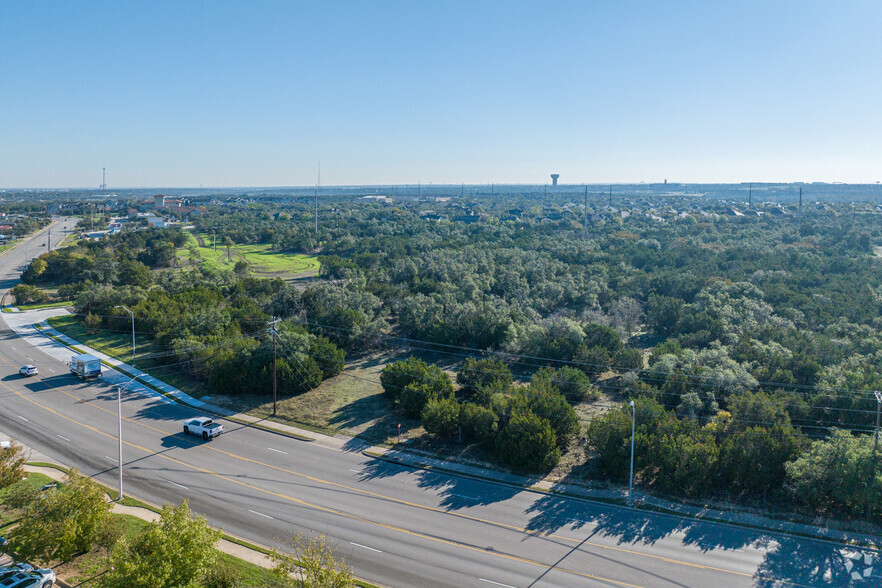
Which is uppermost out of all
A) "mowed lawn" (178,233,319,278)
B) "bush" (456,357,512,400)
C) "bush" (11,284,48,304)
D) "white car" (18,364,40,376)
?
"mowed lawn" (178,233,319,278)

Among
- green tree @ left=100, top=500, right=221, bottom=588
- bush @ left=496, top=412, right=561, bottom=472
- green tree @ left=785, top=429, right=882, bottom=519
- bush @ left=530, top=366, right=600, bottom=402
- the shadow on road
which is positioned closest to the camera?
green tree @ left=100, top=500, right=221, bottom=588

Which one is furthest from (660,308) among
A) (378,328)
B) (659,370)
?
(378,328)

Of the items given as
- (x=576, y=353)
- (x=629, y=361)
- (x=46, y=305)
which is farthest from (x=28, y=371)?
(x=629, y=361)

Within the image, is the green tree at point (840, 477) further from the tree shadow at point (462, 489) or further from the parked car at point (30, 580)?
the parked car at point (30, 580)

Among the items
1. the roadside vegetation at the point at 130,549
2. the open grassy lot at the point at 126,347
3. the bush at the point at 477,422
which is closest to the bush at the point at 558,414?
the bush at the point at 477,422

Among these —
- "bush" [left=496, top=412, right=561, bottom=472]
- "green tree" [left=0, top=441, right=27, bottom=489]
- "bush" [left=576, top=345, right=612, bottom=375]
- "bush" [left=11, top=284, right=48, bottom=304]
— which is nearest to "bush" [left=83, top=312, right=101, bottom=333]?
"bush" [left=11, top=284, right=48, bottom=304]

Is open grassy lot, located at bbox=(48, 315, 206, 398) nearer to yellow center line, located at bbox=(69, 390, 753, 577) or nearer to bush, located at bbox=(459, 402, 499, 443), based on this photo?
yellow center line, located at bbox=(69, 390, 753, 577)

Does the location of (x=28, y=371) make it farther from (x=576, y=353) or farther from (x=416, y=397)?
(x=576, y=353)
